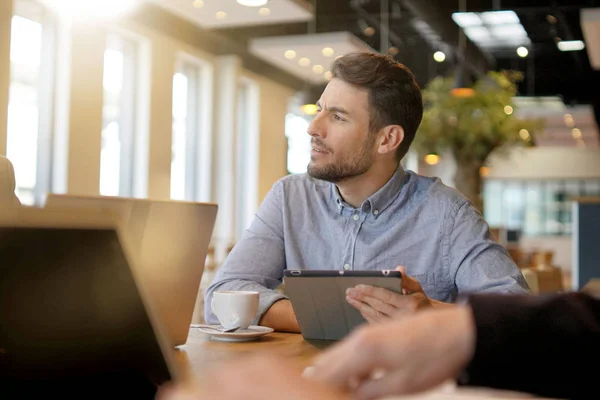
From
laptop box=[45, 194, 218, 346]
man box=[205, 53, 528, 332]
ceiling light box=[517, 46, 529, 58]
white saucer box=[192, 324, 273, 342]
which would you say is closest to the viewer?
laptop box=[45, 194, 218, 346]

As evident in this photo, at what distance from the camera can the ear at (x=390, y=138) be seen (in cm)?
223

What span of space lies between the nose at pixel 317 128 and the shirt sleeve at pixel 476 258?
456 millimetres

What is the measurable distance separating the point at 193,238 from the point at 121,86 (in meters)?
7.56

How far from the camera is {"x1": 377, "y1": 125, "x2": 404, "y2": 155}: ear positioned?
223cm

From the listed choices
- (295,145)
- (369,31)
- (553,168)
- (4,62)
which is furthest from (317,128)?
(553,168)

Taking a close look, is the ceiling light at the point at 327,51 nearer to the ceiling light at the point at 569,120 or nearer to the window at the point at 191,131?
the window at the point at 191,131

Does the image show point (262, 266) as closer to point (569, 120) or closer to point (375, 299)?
point (375, 299)

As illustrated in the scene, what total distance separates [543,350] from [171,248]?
0.71 m

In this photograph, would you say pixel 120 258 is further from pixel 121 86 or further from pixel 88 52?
pixel 121 86

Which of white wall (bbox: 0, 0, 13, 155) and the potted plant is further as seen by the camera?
the potted plant

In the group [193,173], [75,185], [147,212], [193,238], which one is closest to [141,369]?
[147,212]

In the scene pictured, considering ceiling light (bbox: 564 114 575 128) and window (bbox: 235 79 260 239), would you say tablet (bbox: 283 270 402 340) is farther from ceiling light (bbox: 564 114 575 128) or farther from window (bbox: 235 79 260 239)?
ceiling light (bbox: 564 114 575 128)

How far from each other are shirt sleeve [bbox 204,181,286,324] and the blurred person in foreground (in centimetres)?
114

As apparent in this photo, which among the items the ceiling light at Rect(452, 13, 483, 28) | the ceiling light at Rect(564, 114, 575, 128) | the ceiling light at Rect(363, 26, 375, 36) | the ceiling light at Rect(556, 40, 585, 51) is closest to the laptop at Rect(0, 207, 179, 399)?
the ceiling light at Rect(452, 13, 483, 28)
